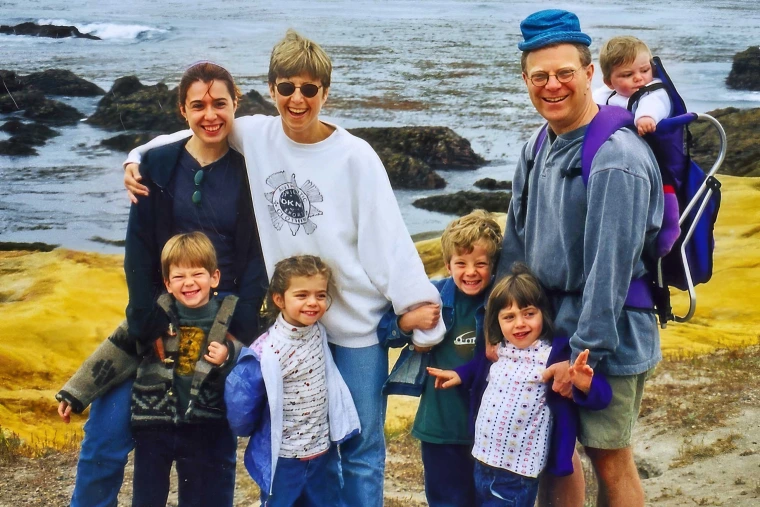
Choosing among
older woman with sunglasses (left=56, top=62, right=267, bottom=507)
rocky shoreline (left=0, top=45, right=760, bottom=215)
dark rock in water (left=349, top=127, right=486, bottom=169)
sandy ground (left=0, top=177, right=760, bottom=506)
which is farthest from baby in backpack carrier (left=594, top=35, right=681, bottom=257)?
dark rock in water (left=349, top=127, right=486, bottom=169)

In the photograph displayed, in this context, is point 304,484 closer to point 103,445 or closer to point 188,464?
point 188,464

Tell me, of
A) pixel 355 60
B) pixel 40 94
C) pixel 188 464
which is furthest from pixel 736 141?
pixel 188 464

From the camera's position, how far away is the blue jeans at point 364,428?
2.71 metres

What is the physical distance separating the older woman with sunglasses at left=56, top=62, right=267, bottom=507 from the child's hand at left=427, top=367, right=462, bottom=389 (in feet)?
1.99

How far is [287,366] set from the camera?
2582 mm

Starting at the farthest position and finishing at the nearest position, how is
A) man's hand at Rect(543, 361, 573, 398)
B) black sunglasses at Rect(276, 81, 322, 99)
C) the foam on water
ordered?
the foam on water
black sunglasses at Rect(276, 81, 322, 99)
man's hand at Rect(543, 361, 573, 398)

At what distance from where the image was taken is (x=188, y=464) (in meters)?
2.79

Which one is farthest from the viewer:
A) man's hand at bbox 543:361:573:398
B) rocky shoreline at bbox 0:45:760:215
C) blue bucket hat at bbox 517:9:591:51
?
rocky shoreline at bbox 0:45:760:215

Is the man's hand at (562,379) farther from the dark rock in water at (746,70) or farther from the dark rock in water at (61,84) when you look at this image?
the dark rock in water at (746,70)

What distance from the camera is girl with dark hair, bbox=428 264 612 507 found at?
97.3 inches

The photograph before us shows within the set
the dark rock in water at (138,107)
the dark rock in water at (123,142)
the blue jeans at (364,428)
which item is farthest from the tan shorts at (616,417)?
the dark rock in water at (123,142)

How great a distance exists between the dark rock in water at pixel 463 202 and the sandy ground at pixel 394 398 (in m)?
0.70

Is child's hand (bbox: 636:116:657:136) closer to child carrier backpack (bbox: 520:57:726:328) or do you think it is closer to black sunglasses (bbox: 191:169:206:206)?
child carrier backpack (bbox: 520:57:726:328)

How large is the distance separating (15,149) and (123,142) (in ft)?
3.82
